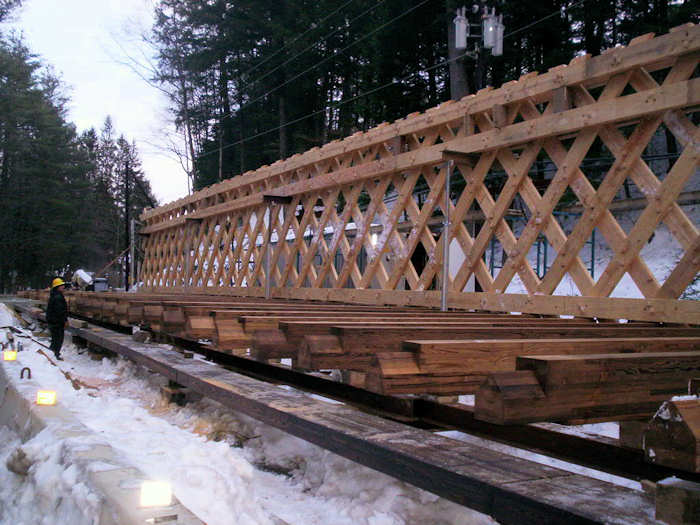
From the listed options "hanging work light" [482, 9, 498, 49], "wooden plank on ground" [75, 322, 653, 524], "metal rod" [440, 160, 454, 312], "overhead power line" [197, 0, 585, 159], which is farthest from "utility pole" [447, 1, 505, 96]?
"wooden plank on ground" [75, 322, 653, 524]

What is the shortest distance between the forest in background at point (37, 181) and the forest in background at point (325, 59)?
511 centimetres

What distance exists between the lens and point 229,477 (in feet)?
8.96

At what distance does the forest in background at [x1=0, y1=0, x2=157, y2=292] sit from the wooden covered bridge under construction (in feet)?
73.5

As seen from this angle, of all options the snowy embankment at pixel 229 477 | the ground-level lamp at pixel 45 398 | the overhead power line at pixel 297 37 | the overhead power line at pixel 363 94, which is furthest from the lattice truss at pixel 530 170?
the overhead power line at pixel 297 37

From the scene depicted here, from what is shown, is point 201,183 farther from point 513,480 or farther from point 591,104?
point 513,480

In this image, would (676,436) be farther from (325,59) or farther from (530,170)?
(325,59)

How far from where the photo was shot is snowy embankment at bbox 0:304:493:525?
8.04 ft

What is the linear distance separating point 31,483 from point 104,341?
160 inches

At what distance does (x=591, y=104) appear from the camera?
5082 millimetres

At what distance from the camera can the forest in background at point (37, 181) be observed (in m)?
30.5

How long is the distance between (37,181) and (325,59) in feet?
67.7

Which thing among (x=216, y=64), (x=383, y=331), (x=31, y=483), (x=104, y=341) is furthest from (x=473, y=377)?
(x=216, y=64)

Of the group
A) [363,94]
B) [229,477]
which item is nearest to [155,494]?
[229,477]

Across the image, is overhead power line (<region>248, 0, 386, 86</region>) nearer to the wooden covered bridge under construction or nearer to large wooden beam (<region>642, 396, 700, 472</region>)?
the wooden covered bridge under construction
